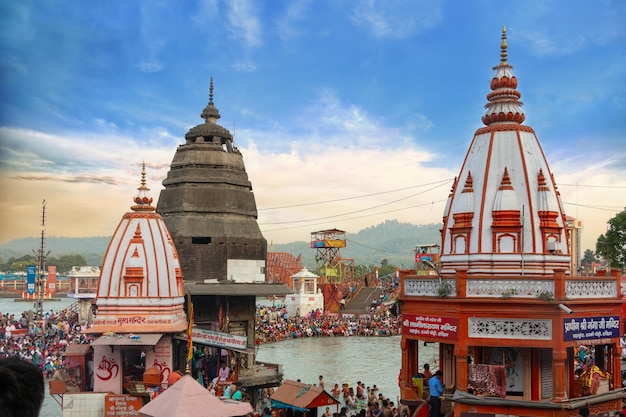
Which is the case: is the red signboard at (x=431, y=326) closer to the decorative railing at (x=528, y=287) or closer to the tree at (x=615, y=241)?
the decorative railing at (x=528, y=287)

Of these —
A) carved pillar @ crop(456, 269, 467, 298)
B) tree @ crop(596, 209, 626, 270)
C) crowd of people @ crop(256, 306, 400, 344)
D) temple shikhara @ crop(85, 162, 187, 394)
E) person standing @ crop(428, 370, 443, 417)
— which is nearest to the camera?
carved pillar @ crop(456, 269, 467, 298)

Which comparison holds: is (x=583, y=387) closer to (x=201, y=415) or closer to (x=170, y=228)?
(x=201, y=415)

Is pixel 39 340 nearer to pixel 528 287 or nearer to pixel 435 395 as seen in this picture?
pixel 435 395

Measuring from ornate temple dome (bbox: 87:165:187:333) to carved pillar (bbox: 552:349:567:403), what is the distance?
1000 centimetres

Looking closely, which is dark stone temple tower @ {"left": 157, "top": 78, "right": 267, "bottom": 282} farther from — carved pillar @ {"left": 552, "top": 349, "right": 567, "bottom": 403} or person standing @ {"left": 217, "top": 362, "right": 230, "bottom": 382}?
carved pillar @ {"left": 552, "top": 349, "right": 567, "bottom": 403}

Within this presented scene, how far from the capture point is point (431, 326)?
14164 mm

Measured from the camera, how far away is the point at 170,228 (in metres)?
24.0

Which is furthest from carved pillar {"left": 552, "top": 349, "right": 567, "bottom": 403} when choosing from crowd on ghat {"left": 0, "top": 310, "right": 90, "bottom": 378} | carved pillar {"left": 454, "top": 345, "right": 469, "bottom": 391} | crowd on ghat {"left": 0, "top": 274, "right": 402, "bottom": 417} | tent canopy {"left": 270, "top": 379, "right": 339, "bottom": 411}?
crowd on ghat {"left": 0, "top": 310, "right": 90, "bottom": 378}

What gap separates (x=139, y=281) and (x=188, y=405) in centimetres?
762

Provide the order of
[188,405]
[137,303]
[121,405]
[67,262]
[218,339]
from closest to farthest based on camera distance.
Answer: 1. [188,405]
2. [121,405]
3. [218,339]
4. [137,303]
5. [67,262]

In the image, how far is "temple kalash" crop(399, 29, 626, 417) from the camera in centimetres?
1305

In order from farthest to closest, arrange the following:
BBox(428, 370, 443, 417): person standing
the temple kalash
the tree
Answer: the tree
BBox(428, 370, 443, 417): person standing
the temple kalash

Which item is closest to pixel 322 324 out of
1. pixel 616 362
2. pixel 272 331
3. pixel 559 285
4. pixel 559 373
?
pixel 272 331

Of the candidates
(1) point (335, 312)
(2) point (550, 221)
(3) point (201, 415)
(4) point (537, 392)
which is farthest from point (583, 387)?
(1) point (335, 312)
